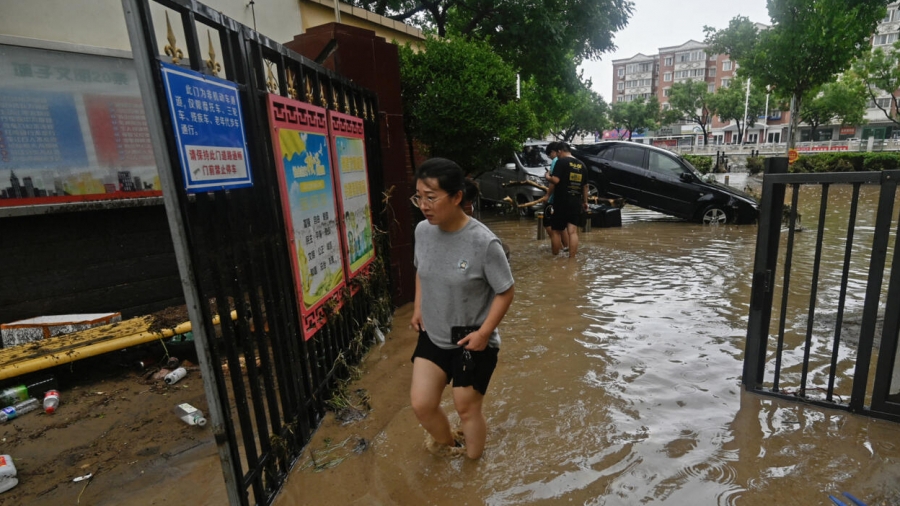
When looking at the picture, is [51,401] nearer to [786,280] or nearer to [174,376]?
[174,376]

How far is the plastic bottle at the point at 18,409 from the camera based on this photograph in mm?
3332

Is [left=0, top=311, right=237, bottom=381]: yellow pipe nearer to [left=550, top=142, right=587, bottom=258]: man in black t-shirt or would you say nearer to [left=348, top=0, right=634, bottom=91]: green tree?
[left=550, top=142, right=587, bottom=258]: man in black t-shirt

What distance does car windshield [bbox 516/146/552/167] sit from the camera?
12.5 metres

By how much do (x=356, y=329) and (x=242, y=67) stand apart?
2226 mm

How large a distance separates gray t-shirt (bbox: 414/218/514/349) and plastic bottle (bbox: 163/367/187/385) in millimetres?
2616

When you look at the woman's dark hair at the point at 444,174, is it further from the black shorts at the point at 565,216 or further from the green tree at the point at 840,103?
the green tree at the point at 840,103

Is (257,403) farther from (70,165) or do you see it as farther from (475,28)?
(475,28)

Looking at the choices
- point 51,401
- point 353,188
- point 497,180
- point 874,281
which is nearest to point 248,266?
point 353,188

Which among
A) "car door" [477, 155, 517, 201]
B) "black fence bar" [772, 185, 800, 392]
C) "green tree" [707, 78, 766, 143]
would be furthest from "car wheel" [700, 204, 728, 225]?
"green tree" [707, 78, 766, 143]

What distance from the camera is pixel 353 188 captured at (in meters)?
3.77

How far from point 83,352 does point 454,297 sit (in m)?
3.13

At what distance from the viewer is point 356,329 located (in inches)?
153

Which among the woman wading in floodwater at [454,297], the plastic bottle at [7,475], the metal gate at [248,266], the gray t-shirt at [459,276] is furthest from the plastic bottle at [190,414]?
the gray t-shirt at [459,276]

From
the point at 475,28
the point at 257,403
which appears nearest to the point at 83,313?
the point at 257,403
